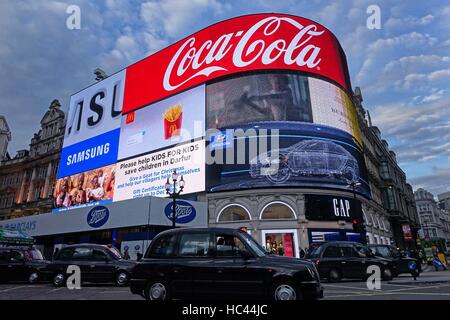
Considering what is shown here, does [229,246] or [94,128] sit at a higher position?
[94,128]

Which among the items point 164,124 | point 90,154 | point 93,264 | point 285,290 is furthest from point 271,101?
point 285,290

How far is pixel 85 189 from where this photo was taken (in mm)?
38938

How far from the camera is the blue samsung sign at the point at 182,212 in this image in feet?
76.3

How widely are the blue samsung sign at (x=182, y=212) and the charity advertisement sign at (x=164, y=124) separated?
860 centimetres

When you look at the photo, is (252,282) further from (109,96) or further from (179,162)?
→ (109,96)

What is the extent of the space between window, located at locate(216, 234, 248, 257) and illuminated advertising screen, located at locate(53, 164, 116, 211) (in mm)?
31557

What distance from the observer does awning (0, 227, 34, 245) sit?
73.9 feet

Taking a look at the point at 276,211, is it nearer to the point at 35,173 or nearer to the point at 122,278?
the point at 122,278

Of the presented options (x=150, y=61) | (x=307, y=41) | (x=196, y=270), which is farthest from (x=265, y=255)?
(x=150, y=61)

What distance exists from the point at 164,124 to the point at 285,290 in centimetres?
3001

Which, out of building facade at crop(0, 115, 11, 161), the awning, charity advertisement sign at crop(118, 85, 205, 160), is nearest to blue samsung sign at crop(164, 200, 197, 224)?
charity advertisement sign at crop(118, 85, 205, 160)

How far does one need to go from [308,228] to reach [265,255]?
2182 cm

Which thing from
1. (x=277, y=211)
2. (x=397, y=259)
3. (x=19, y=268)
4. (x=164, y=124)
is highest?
(x=164, y=124)

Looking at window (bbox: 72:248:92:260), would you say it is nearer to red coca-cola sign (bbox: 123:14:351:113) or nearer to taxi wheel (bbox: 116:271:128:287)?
taxi wheel (bbox: 116:271:128:287)
